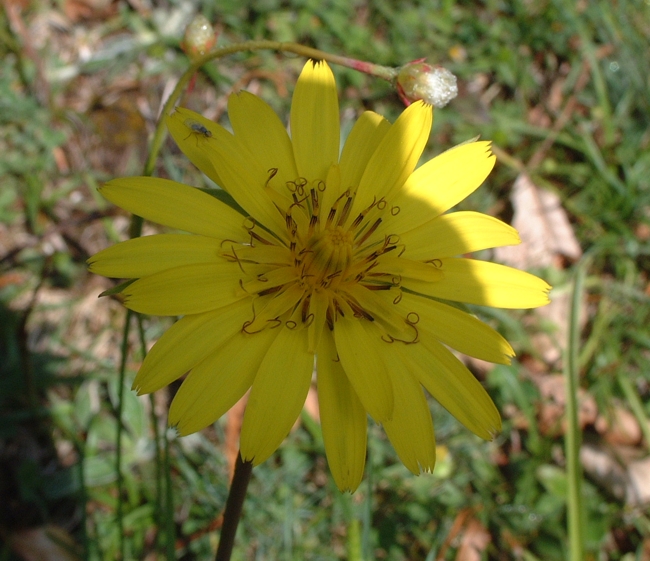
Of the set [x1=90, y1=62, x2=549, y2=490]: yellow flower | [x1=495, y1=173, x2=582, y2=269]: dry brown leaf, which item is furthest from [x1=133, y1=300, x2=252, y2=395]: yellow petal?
[x1=495, y1=173, x2=582, y2=269]: dry brown leaf

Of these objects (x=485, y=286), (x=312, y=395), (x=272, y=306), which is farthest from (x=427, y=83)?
(x=312, y=395)

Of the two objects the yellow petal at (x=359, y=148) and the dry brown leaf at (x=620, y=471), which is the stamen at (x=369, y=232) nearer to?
the yellow petal at (x=359, y=148)

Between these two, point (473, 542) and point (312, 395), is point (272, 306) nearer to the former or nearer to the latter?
point (312, 395)

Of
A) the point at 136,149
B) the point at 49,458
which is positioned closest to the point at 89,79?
the point at 136,149

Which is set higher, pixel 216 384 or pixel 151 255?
pixel 151 255

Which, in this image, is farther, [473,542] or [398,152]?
[473,542]
